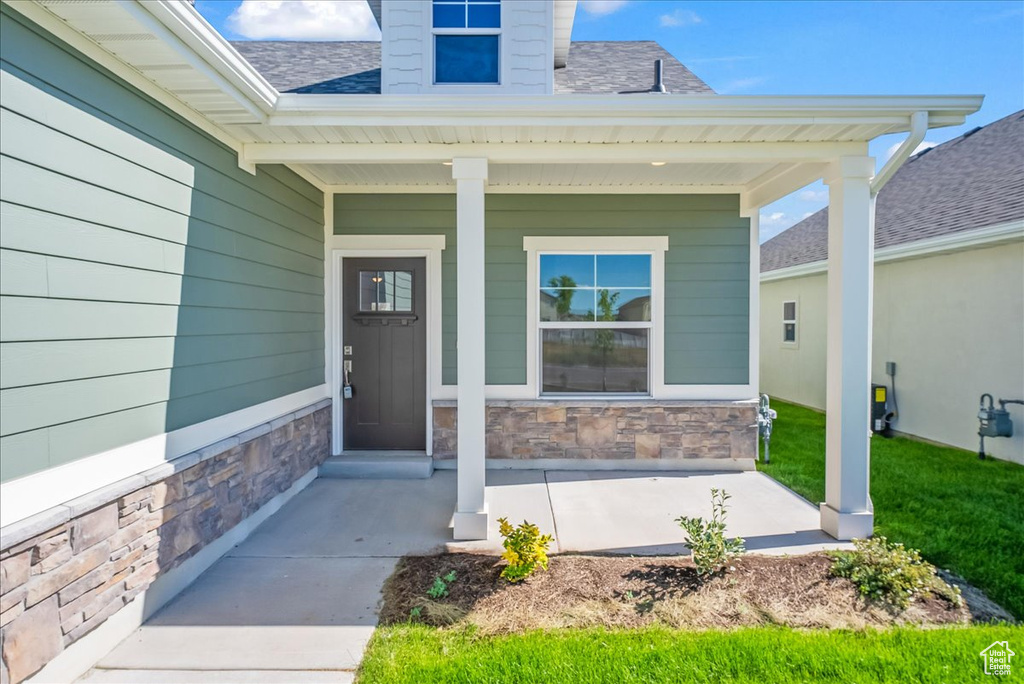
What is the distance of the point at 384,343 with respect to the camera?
5.26 m

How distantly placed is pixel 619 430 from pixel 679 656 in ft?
9.81

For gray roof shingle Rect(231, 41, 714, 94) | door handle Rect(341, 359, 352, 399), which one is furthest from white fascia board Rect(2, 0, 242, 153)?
door handle Rect(341, 359, 352, 399)

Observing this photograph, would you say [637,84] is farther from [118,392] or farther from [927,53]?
[927,53]

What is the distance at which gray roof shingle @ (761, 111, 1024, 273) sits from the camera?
20.8 ft

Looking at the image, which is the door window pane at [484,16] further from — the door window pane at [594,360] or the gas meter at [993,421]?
the gas meter at [993,421]

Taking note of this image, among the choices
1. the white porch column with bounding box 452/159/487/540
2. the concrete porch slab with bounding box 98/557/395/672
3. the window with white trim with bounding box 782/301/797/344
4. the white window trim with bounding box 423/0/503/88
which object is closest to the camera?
the concrete porch slab with bounding box 98/557/395/672

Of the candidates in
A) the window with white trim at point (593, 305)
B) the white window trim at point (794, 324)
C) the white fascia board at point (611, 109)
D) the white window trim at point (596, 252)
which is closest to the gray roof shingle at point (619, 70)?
the white window trim at point (596, 252)

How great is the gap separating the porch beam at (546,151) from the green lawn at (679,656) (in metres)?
2.88

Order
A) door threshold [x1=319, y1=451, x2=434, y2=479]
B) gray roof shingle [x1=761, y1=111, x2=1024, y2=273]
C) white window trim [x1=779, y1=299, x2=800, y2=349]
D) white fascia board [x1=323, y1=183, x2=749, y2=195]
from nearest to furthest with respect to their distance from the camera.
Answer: door threshold [x1=319, y1=451, x2=434, y2=479] < white fascia board [x1=323, y1=183, x2=749, y2=195] < gray roof shingle [x1=761, y1=111, x2=1024, y2=273] < white window trim [x1=779, y1=299, x2=800, y2=349]

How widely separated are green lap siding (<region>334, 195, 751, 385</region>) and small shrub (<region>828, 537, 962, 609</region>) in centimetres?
246

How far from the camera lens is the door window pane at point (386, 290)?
17.3 feet

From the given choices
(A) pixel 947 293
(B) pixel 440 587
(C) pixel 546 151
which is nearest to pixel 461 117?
(C) pixel 546 151

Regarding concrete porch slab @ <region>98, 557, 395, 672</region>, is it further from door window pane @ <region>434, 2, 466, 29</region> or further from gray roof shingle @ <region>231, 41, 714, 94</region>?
door window pane @ <region>434, 2, 466, 29</region>

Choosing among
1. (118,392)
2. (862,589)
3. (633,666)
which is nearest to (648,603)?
(633,666)
